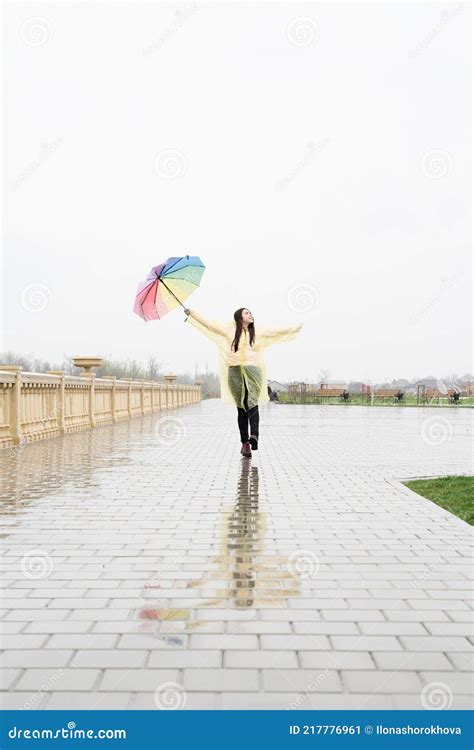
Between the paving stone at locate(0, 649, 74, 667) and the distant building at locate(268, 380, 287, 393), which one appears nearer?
the paving stone at locate(0, 649, 74, 667)

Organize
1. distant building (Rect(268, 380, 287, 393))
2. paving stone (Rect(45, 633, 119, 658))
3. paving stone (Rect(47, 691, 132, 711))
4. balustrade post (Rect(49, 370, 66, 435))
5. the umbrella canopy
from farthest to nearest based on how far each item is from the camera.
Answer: distant building (Rect(268, 380, 287, 393)) < balustrade post (Rect(49, 370, 66, 435)) < the umbrella canopy < paving stone (Rect(45, 633, 119, 658)) < paving stone (Rect(47, 691, 132, 711))

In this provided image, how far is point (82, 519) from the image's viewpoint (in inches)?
245

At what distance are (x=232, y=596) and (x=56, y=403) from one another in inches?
489

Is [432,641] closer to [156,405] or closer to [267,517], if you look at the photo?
[267,517]

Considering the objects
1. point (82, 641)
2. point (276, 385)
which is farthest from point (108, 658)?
point (276, 385)

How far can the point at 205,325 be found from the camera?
11.1 meters

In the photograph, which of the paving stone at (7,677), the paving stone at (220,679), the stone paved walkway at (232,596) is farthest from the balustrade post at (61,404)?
the paving stone at (220,679)

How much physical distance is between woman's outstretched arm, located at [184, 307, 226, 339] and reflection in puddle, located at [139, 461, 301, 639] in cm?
526

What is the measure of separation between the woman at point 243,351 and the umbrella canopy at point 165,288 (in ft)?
1.08

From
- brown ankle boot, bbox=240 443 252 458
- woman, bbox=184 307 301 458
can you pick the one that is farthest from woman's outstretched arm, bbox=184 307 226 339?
brown ankle boot, bbox=240 443 252 458

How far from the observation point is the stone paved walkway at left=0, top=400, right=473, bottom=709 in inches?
111

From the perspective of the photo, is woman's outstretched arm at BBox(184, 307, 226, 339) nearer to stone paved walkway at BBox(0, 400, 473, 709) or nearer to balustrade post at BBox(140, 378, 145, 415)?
stone paved walkway at BBox(0, 400, 473, 709)
